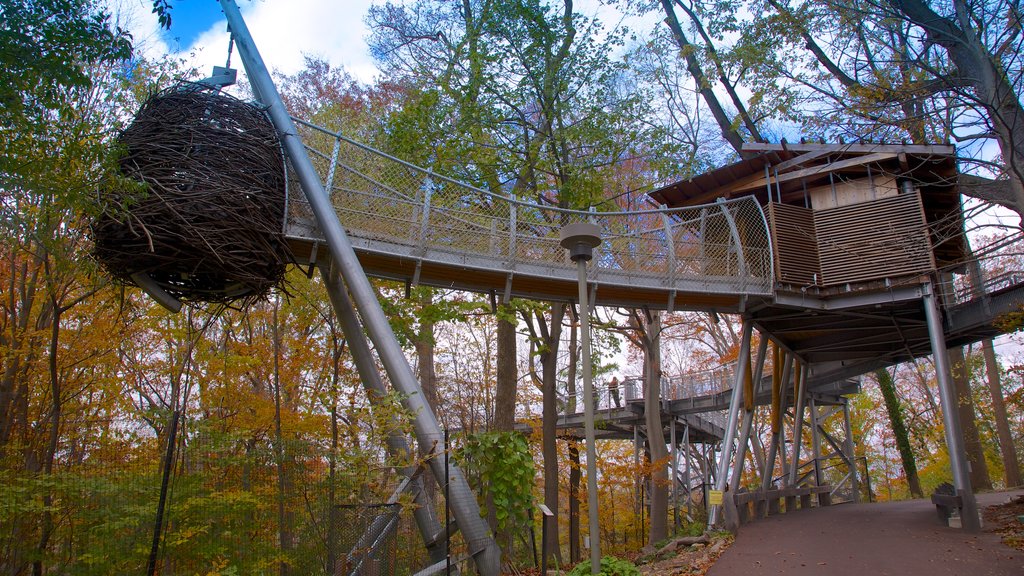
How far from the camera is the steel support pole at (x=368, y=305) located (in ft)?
23.3

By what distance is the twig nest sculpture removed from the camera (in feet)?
22.4

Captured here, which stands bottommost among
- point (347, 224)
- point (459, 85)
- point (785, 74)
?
point (347, 224)

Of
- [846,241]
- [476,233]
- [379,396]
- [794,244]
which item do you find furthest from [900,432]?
[379,396]

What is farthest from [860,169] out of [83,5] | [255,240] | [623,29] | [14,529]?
[14,529]

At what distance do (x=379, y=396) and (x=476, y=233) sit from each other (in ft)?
8.87

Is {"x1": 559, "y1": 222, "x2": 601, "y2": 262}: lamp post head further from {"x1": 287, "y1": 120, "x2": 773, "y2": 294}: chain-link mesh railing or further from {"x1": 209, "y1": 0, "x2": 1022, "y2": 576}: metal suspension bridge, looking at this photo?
{"x1": 287, "y1": 120, "x2": 773, "y2": 294}: chain-link mesh railing

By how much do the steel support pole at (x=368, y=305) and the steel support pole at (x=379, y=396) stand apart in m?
0.34

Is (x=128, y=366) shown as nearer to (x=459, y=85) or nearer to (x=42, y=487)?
(x=42, y=487)

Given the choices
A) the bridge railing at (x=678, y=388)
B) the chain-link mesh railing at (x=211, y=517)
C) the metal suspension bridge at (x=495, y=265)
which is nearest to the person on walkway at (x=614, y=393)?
the bridge railing at (x=678, y=388)

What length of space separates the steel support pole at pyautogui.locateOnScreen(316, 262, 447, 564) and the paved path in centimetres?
345

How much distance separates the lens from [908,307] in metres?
12.4

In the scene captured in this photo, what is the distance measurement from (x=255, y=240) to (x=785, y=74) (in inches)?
299

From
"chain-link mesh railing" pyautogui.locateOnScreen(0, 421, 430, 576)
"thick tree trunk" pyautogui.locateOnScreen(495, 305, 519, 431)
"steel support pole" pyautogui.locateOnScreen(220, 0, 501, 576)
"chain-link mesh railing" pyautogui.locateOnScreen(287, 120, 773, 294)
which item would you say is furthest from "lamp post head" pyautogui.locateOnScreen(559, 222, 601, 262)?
"thick tree trunk" pyautogui.locateOnScreen(495, 305, 519, 431)

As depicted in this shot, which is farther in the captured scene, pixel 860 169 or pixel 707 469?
pixel 707 469
